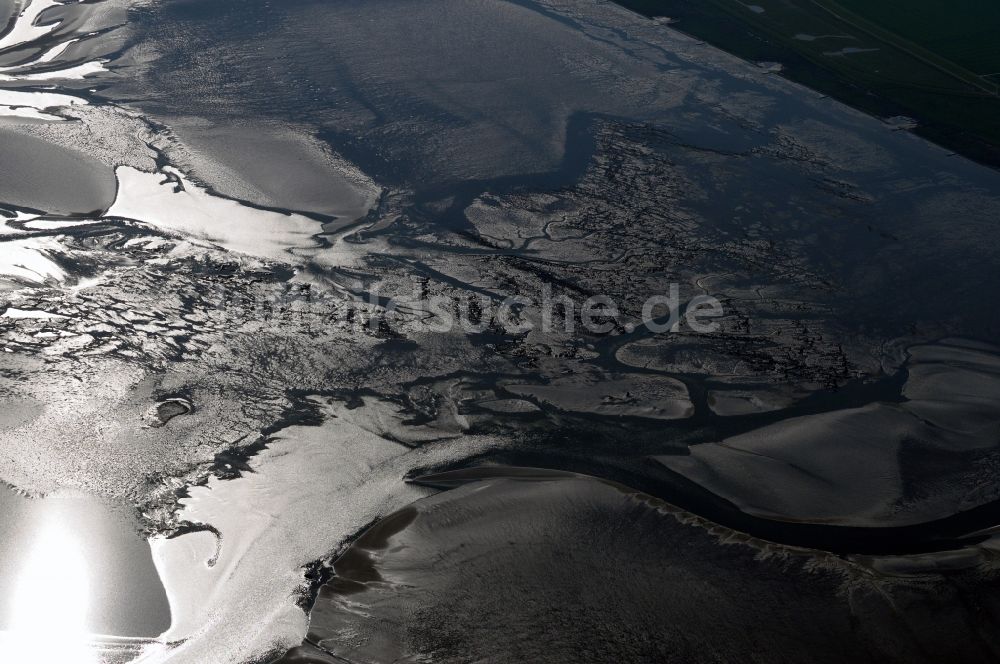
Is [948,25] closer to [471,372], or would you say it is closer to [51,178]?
[471,372]

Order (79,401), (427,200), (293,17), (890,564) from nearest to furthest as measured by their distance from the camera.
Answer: (890,564), (79,401), (427,200), (293,17)

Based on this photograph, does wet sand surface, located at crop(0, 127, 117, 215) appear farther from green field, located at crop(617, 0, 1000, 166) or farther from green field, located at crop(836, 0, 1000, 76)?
green field, located at crop(836, 0, 1000, 76)

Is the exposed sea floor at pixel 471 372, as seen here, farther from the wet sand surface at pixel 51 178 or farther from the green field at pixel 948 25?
the green field at pixel 948 25

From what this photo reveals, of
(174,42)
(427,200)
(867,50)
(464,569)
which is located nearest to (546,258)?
(427,200)

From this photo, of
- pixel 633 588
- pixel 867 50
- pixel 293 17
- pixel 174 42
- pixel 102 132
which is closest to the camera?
pixel 633 588

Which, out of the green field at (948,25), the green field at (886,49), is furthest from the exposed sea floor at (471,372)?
the green field at (948,25)

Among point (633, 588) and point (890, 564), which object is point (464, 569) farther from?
point (890, 564)

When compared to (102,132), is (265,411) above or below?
below
